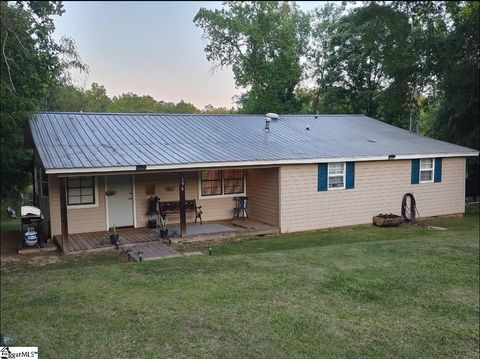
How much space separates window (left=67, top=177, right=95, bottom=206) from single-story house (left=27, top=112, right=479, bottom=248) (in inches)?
1.0

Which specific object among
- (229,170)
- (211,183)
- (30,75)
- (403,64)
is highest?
(403,64)

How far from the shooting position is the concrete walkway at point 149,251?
9.41 m

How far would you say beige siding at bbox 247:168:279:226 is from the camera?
42.5 ft

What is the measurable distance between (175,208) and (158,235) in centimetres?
150

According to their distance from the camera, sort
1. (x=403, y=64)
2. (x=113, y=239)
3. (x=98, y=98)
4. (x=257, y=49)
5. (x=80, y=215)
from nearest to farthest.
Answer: (x=113, y=239), (x=80, y=215), (x=403, y=64), (x=257, y=49), (x=98, y=98)

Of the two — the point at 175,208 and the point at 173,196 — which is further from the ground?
the point at 173,196

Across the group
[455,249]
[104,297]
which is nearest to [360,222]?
[455,249]

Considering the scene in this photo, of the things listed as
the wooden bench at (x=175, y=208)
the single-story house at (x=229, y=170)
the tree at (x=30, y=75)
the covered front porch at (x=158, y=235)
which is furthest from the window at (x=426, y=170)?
the tree at (x=30, y=75)

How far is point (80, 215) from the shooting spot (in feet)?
39.7

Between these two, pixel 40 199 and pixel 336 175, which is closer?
pixel 40 199

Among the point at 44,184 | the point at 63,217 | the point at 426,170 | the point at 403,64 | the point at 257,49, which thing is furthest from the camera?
the point at 257,49

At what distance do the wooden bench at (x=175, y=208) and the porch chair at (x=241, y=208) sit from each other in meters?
1.23

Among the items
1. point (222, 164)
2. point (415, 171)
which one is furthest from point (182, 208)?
point (415, 171)

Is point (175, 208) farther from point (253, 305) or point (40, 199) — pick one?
point (253, 305)
